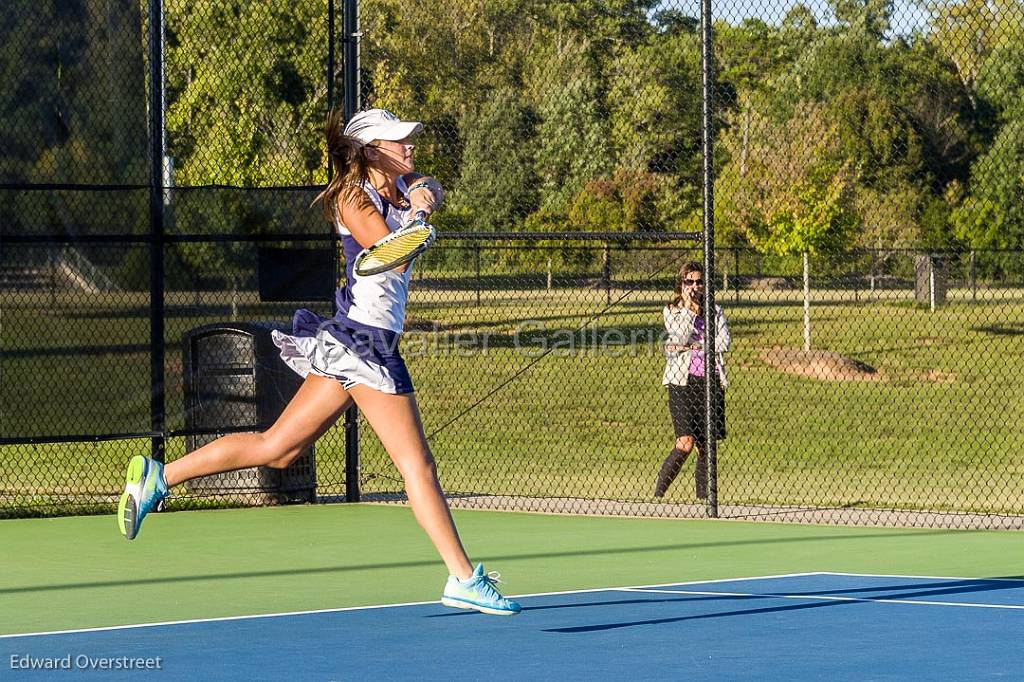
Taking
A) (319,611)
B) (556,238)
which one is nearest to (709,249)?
(556,238)

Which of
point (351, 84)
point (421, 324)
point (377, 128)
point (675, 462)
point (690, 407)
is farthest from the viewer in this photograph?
point (421, 324)

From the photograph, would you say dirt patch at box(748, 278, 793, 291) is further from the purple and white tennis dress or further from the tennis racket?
the tennis racket

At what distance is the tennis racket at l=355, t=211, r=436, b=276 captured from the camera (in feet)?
24.5

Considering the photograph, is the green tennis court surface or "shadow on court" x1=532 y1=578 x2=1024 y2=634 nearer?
"shadow on court" x1=532 y1=578 x2=1024 y2=634

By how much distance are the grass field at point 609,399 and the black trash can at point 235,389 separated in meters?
0.12

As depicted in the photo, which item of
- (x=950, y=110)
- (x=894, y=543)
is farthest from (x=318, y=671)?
(x=950, y=110)

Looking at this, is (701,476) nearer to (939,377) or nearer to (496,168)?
(939,377)

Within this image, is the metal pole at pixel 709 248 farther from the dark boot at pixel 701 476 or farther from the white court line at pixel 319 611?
the white court line at pixel 319 611

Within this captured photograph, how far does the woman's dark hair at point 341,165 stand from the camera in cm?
780

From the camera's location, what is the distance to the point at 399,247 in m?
7.52

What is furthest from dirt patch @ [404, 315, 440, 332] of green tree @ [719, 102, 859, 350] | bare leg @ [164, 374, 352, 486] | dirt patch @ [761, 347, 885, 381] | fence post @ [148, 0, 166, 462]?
bare leg @ [164, 374, 352, 486]

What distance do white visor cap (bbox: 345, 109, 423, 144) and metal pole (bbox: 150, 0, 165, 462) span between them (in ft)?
17.0

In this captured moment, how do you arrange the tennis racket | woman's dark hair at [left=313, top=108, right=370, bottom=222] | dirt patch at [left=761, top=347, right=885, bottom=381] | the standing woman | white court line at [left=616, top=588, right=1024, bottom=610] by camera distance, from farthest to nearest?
dirt patch at [left=761, top=347, right=885, bottom=381] → the standing woman → white court line at [left=616, top=588, right=1024, bottom=610] → woman's dark hair at [left=313, top=108, right=370, bottom=222] → the tennis racket

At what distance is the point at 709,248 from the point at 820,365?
1712cm
